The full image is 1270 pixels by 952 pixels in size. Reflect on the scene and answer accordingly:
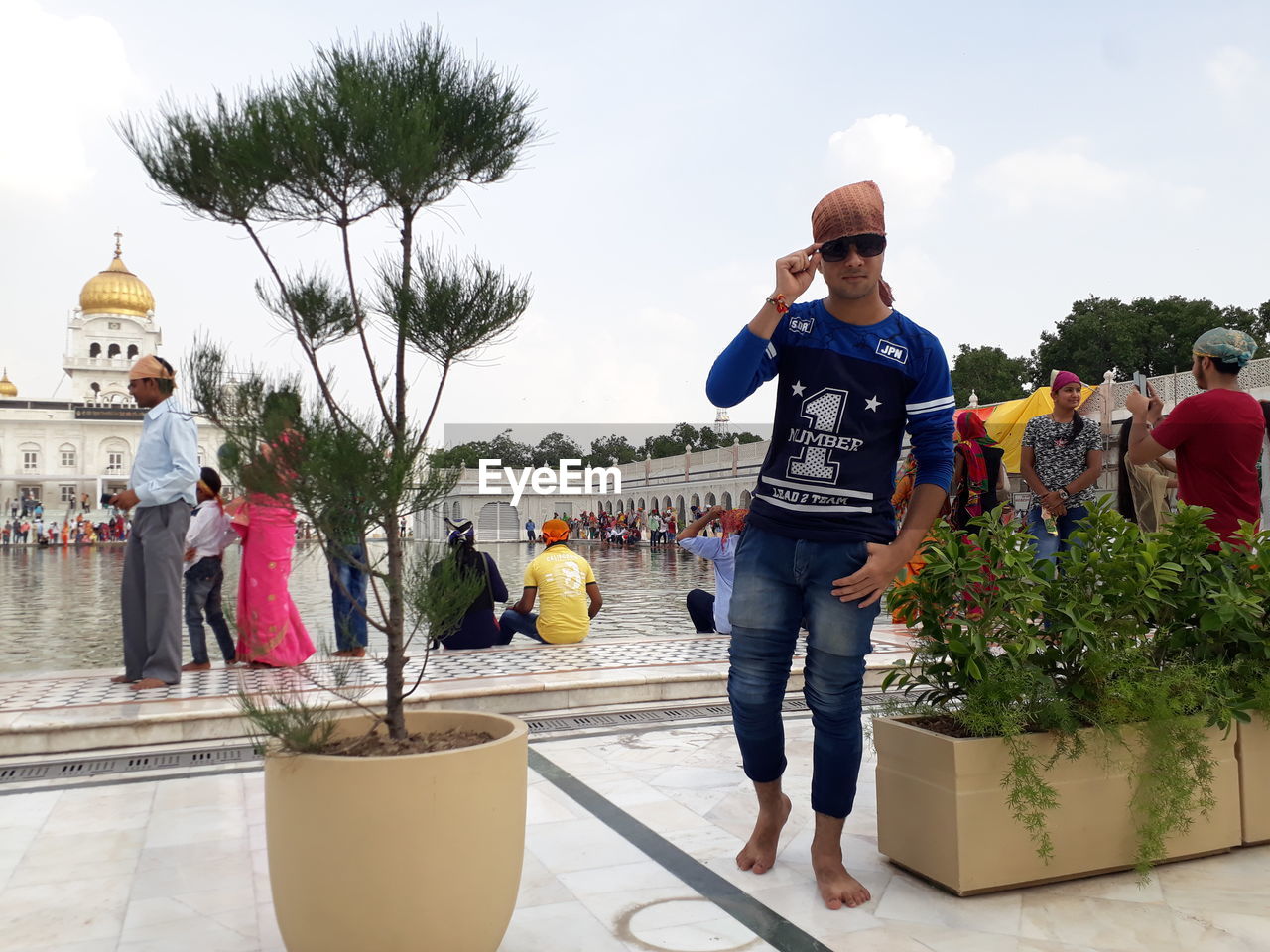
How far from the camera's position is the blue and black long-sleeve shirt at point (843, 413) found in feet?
7.43

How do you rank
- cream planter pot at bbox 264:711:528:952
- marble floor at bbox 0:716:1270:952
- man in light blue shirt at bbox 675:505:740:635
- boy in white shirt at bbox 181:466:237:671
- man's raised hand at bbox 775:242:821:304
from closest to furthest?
cream planter pot at bbox 264:711:528:952 < marble floor at bbox 0:716:1270:952 < man's raised hand at bbox 775:242:821:304 < boy in white shirt at bbox 181:466:237:671 < man in light blue shirt at bbox 675:505:740:635

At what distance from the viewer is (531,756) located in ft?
12.1

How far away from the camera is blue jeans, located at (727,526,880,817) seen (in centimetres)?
226

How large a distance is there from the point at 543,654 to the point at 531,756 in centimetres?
208

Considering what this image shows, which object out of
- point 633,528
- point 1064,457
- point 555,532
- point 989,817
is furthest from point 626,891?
point 633,528

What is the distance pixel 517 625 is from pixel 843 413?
4.38m

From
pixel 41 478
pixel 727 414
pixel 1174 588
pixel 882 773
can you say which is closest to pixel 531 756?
pixel 882 773

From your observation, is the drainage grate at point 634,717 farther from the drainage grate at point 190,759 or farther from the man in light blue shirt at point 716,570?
the man in light blue shirt at point 716,570

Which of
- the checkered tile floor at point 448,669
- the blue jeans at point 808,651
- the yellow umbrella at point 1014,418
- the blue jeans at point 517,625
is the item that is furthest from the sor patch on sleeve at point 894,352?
the yellow umbrella at point 1014,418

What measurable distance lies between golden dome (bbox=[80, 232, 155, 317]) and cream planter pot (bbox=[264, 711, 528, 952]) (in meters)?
74.9

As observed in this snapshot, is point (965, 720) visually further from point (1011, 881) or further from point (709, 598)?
point (709, 598)

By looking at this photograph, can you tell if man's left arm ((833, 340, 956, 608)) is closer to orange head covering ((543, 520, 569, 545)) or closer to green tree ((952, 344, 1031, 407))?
orange head covering ((543, 520, 569, 545))

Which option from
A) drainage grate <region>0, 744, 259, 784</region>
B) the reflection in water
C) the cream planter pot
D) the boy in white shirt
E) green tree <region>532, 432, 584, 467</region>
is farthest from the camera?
green tree <region>532, 432, 584, 467</region>

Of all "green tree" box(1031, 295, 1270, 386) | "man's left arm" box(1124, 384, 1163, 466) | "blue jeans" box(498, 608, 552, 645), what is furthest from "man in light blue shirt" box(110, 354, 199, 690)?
"green tree" box(1031, 295, 1270, 386)
